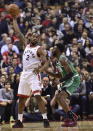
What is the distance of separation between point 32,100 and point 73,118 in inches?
147

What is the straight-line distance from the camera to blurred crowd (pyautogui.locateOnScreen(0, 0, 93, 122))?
17.4 metres

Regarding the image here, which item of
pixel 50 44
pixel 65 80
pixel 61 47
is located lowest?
pixel 65 80

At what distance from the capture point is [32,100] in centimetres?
1734

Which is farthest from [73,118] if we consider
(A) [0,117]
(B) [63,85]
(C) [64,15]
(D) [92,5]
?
(D) [92,5]

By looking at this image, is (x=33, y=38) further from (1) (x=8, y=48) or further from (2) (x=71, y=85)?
(1) (x=8, y=48)

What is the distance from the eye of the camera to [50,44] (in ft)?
69.3

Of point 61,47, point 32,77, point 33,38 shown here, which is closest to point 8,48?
point 61,47

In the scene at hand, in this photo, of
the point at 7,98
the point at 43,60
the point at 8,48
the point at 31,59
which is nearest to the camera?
the point at 43,60

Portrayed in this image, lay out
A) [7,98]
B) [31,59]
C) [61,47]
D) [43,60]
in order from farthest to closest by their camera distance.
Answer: [61,47]
[7,98]
[31,59]
[43,60]

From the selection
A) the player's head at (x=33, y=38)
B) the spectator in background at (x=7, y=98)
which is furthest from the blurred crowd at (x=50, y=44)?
the player's head at (x=33, y=38)

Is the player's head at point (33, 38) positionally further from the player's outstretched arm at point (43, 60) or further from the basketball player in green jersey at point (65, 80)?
the basketball player in green jersey at point (65, 80)

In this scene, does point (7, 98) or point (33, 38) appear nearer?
point (33, 38)

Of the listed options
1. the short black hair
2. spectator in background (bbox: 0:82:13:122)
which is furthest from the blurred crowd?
the short black hair

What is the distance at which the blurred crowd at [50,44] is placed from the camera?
17.4 metres
